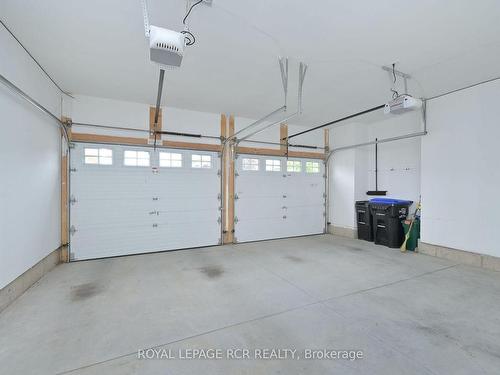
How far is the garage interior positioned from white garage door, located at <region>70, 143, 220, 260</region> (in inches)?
1.3

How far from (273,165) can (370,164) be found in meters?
2.56

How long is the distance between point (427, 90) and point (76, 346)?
5787 mm

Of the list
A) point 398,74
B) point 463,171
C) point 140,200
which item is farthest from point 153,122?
point 463,171

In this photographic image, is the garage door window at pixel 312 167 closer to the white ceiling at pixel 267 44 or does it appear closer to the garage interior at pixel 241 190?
the garage interior at pixel 241 190

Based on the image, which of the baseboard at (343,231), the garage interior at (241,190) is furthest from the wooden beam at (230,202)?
the baseboard at (343,231)


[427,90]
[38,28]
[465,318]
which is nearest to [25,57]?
[38,28]

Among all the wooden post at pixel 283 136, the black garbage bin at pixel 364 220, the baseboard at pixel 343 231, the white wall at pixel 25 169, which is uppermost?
the wooden post at pixel 283 136

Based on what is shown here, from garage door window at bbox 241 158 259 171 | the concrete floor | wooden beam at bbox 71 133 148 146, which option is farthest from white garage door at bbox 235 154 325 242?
wooden beam at bbox 71 133 148 146

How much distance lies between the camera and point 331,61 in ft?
10.3

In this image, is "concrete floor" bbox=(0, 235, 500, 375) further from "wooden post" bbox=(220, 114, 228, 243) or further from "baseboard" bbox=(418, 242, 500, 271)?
"wooden post" bbox=(220, 114, 228, 243)

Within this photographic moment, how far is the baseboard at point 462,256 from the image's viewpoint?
146 inches

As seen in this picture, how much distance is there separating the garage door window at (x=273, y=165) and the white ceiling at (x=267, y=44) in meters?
1.95

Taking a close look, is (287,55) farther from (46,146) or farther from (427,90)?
(46,146)

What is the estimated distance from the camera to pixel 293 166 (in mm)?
6281
